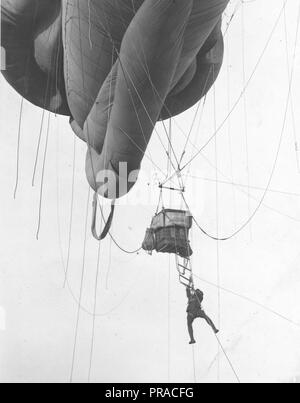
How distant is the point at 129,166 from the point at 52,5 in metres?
3.43

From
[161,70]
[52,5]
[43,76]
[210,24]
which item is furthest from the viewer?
[43,76]

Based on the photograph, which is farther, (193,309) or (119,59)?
(193,309)

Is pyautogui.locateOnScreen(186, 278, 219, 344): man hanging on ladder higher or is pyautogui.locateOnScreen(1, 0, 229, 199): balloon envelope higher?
pyautogui.locateOnScreen(1, 0, 229, 199): balloon envelope

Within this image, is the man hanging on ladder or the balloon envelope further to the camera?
the man hanging on ladder

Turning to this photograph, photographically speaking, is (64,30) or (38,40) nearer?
(64,30)

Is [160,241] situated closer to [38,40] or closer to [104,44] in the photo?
[104,44]

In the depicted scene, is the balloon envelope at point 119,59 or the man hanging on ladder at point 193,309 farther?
the man hanging on ladder at point 193,309

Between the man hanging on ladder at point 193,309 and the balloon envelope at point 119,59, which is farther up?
the balloon envelope at point 119,59

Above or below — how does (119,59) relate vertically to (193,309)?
above
